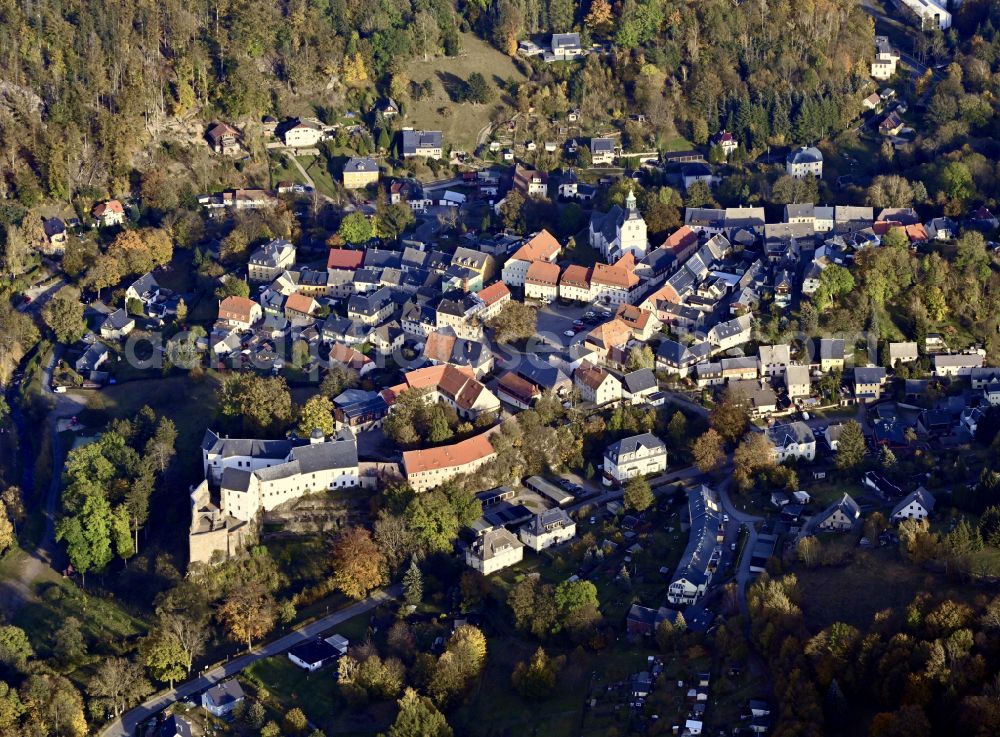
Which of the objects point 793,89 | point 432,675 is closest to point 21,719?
point 432,675

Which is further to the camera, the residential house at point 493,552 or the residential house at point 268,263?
the residential house at point 268,263

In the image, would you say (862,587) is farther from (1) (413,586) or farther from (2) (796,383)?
(1) (413,586)

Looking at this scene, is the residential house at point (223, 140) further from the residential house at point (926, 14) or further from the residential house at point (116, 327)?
the residential house at point (926, 14)

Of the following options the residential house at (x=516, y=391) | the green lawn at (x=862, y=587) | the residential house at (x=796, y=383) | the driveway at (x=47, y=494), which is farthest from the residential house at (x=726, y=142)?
the driveway at (x=47, y=494)

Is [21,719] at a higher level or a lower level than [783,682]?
A: lower

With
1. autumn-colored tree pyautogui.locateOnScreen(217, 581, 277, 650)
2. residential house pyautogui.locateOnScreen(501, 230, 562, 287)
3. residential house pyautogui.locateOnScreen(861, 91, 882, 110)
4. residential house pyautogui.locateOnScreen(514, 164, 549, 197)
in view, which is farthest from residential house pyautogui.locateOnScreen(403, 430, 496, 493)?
residential house pyautogui.locateOnScreen(861, 91, 882, 110)

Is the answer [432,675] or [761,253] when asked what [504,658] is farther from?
[761,253]

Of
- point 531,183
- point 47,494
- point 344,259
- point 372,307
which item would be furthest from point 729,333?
point 47,494
